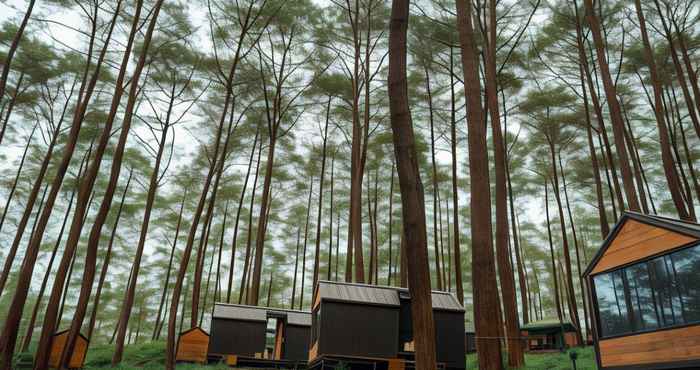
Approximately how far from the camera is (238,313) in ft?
61.7

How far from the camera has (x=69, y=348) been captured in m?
12.3

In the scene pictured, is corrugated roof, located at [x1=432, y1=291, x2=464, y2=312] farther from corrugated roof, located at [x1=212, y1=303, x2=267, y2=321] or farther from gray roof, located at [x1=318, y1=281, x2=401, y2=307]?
corrugated roof, located at [x1=212, y1=303, x2=267, y2=321]

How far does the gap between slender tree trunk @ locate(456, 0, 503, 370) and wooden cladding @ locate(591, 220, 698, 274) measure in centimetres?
316

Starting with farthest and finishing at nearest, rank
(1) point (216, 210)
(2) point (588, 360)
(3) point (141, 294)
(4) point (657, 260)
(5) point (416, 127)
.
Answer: (3) point (141, 294)
(1) point (216, 210)
(5) point (416, 127)
(2) point (588, 360)
(4) point (657, 260)

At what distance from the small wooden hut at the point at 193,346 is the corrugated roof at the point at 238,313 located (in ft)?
7.93

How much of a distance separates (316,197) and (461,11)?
23.8 metres

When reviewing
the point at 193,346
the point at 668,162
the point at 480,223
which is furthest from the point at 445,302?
the point at 193,346

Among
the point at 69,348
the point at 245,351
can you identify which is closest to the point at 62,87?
the point at 69,348

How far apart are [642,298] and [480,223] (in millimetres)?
3657

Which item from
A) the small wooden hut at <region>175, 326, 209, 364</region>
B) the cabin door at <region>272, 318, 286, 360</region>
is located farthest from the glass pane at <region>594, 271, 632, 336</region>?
the small wooden hut at <region>175, 326, 209, 364</region>

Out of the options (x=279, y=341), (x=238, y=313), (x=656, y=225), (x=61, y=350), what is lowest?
(x=61, y=350)

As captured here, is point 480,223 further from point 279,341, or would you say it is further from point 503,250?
point 279,341

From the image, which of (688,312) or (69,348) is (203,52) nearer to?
(69,348)

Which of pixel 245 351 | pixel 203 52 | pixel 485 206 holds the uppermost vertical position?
pixel 203 52
